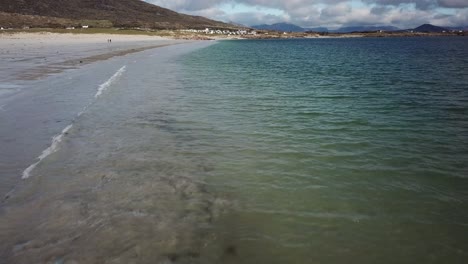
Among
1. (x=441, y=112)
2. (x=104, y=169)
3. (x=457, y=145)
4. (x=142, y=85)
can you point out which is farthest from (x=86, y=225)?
(x=142, y=85)

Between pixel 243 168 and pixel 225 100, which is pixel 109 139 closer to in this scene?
pixel 243 168

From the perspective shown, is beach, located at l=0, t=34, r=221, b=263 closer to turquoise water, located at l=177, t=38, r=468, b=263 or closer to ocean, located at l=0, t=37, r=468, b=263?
ocean, located at l=0, t=37, r=468, b=263

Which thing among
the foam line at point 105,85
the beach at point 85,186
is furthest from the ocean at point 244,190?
the foam line at point 105,85

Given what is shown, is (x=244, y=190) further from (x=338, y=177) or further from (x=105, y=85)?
(x=105, y=85)

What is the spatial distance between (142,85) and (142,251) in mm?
20877

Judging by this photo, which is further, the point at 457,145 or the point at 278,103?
the point at 278,103

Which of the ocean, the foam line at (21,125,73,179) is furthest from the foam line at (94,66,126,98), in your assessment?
the foam line at (21,125,73,179)

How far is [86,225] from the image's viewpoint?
6.83m

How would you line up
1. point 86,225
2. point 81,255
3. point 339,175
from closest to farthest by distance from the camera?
point 81,255 → point 86,225 → point 339,175

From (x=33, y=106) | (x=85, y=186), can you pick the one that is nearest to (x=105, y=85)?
(x=33, y=106)

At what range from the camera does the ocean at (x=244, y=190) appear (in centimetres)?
623

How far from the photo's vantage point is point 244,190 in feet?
28.2

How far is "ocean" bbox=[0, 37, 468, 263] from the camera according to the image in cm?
623

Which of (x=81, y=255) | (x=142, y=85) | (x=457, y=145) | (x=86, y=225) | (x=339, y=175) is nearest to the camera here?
(x=81, y=255)
